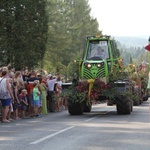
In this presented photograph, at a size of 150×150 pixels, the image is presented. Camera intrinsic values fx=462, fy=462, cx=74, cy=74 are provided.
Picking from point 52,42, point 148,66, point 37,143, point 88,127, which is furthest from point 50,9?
point 37,143

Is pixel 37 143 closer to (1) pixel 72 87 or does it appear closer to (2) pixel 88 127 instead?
(2) pixel 88 127

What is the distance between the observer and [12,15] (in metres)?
33.8

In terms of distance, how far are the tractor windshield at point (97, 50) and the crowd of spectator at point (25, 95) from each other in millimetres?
2317

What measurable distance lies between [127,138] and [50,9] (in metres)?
44.1

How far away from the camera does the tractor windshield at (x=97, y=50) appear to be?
67.2 ft

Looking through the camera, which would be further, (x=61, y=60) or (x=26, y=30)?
(x=61, y=60)

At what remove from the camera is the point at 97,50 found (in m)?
20.8

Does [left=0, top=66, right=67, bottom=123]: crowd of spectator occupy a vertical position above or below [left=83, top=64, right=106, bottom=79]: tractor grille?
below

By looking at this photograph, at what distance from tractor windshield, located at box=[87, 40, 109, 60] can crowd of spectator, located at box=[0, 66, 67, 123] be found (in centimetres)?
232

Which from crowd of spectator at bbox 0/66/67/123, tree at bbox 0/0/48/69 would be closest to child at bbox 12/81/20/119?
crowd of spectator at bbox 0/66/67/123

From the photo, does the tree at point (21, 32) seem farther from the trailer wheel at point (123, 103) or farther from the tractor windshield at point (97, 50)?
the trailer wheel at point (123, 103)

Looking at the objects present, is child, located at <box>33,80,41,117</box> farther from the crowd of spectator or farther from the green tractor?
the green tractor

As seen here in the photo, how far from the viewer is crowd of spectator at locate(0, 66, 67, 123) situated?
56.1 feet

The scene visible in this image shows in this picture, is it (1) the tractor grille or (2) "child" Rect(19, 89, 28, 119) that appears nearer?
(2) "child" Rect(19, 89, 28, 119)
